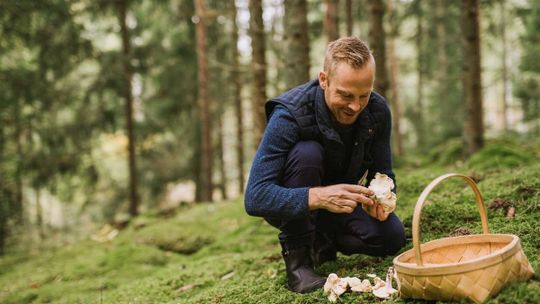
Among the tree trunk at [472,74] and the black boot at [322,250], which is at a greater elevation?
the tree trunk at [472,74]

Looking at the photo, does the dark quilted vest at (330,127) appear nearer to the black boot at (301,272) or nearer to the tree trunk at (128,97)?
the black boot at (301,272)

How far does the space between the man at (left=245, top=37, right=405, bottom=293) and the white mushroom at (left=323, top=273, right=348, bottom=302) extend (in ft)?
0.65

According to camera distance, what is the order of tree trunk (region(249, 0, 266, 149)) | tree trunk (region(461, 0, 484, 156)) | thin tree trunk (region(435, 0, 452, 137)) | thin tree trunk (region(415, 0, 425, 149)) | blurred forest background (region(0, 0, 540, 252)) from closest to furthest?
tree trunk (region(249, 0, 266, 149))
tree trunk (region(461, 0, 484, 156))
blurred forest background (region(0, 0, 540, 252))
thin tree trunk (region(435, 0, 452, 137))
thin tree trunk (region(415, 0, 425, 149))

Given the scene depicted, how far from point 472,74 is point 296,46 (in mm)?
2838

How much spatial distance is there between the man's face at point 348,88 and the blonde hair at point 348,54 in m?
0.02

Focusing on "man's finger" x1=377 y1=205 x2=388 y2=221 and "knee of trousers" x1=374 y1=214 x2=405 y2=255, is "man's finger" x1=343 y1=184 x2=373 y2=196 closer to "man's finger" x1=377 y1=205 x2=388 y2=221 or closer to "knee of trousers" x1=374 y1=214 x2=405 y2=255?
"man's finger" x1=377 y1=205 x2=388 y2=221

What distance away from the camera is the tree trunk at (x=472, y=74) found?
21.7 ft

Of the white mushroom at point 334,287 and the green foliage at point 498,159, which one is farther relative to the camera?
the green foliage at point 498,159

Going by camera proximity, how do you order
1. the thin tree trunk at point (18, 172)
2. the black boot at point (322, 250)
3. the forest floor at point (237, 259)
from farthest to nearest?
1. the thin tree trunk at point (18, 172)
2. the black boot at point (322, 250)
3. the forest floor at point (237, 259)

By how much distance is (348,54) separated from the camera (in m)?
2.67

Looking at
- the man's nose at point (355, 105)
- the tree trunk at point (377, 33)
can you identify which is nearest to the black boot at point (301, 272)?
the man's nose at point (355, 105)

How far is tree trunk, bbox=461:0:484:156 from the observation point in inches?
260

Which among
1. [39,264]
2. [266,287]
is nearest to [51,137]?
[39,264]

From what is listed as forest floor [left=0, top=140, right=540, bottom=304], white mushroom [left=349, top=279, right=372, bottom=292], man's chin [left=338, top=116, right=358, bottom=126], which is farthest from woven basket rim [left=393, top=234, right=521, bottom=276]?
man's chin [left=338, top=116, right=358, bottom=126]
